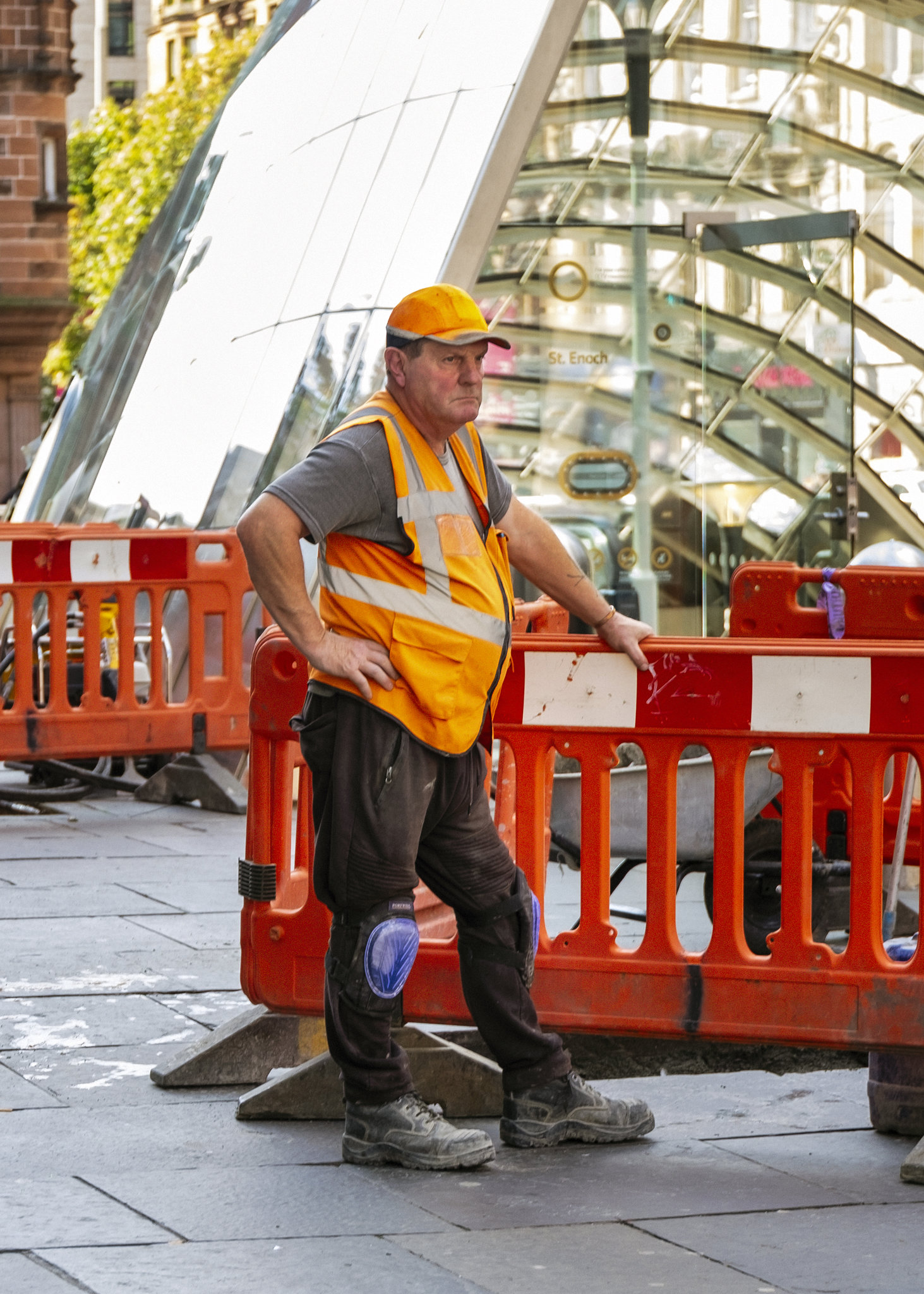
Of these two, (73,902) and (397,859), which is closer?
(397,859)

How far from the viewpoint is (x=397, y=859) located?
4.62 m

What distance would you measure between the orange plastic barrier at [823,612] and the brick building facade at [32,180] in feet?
114

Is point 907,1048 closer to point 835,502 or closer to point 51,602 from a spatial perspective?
point 51,602

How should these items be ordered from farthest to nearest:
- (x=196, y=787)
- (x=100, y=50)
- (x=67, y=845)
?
(x=100, y=50) → (x=196, y=787) → (x=67, y=845)

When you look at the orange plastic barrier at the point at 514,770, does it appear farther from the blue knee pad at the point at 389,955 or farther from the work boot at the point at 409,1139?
the work boot at the point at 409,1139

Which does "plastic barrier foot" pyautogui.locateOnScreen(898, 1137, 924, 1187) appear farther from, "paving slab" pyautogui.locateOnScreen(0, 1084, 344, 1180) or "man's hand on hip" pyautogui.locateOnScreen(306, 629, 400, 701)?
"man's hand on hip" pyautogui.locateOnScreen(306, 629, 400, 701)

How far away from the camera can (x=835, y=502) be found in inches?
516

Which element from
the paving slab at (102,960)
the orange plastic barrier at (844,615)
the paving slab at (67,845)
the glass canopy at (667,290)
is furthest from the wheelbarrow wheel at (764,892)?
the glass canopy at (667,290)

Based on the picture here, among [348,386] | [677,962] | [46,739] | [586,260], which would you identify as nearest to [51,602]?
[46,739]

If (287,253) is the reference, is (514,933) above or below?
below

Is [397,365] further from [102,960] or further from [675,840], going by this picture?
[102,960]

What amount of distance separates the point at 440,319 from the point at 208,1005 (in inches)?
95.6

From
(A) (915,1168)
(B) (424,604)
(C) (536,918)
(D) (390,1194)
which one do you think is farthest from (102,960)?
(A) (915,1168)

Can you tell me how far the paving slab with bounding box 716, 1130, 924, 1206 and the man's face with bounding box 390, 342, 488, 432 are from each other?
67.2 inches
